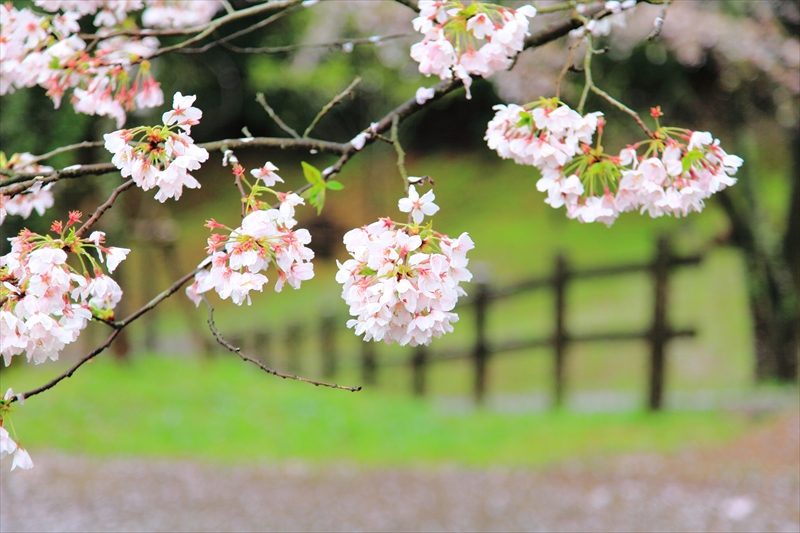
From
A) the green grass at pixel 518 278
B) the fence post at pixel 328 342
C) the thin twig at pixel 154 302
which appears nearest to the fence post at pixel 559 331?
the green grass at pixel 518 278

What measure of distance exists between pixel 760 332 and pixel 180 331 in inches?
364

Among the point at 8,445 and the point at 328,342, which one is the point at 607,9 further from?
the point at 328,342

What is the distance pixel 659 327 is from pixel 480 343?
1.67 meters

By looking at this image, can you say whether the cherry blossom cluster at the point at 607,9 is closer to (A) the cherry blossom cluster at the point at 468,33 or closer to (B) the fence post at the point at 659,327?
(A) the cherry blossom cluster at the point at 468,33

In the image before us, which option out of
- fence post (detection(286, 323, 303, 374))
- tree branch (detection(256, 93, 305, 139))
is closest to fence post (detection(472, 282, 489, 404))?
fence post (detection(286, 323, 303, 374))

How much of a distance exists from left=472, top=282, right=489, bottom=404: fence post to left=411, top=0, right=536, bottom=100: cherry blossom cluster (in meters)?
4.88

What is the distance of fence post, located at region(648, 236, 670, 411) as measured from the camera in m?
5.17

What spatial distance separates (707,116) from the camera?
7.07m

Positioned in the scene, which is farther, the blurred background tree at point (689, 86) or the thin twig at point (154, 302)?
the blurred background tree at point (689, 86)

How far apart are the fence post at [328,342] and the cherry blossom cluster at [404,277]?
22.7ft

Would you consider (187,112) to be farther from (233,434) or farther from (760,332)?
(760,332)

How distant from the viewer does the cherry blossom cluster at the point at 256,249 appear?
3.82 feet

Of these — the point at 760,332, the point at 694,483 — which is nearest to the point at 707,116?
the point at 760,332

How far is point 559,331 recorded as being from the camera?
5715mm
